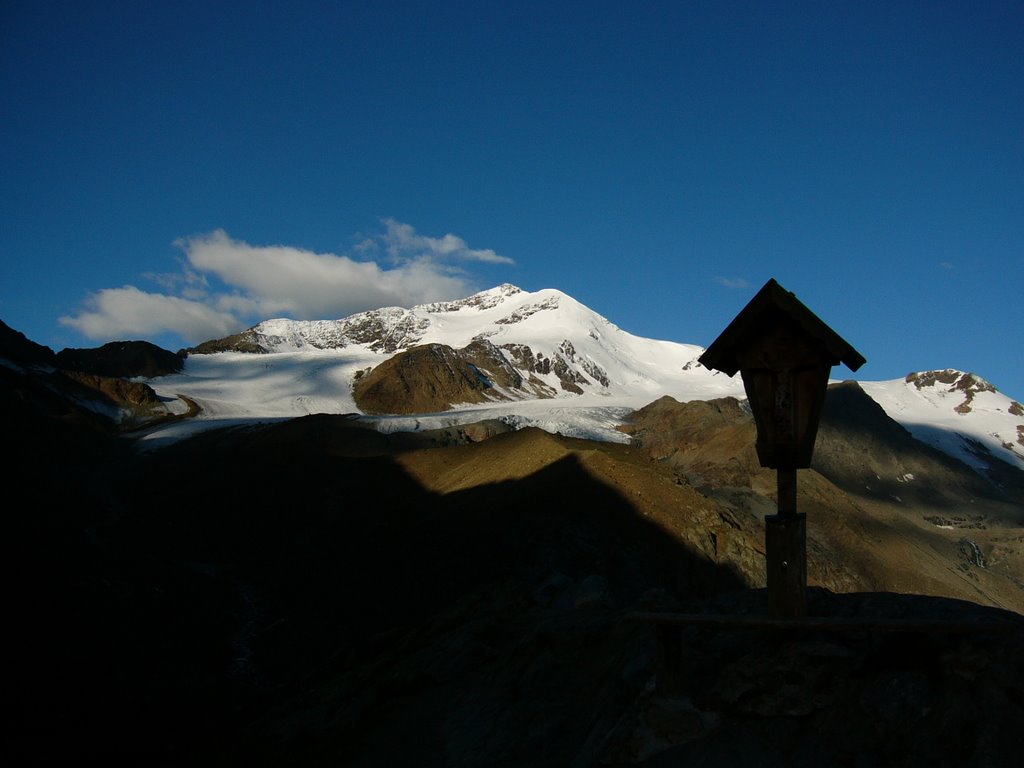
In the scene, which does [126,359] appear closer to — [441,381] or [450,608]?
[441,381]

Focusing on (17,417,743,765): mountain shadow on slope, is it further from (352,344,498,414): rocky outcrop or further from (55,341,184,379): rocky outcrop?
(55,341,184,379): rocky outcrop

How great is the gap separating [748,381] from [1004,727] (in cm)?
309

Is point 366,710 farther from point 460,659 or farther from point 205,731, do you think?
point 205,731

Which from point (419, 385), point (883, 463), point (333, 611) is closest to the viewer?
point (333, 611)

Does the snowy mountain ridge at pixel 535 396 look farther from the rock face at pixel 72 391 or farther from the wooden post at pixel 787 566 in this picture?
the wooden post at pixel 787 566

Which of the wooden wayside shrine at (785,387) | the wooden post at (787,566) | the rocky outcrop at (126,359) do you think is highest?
the rocky outcrop at (126,359)

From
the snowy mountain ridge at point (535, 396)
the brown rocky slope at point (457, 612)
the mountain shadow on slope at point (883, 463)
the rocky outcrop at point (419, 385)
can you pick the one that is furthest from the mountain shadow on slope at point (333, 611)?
the rocky outcrop at point (419, 385)

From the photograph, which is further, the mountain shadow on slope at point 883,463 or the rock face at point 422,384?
the rock face at point 422,384

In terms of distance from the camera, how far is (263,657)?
2523 cm

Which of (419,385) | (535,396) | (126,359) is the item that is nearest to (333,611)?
(419,385)

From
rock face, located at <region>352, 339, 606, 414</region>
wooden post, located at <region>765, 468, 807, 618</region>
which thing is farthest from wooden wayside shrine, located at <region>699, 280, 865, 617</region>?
rock face, located at <region>352, 339, 606, 414</region>

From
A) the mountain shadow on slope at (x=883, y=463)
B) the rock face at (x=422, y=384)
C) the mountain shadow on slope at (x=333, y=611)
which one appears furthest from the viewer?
the rock face at (x=422, y=384)

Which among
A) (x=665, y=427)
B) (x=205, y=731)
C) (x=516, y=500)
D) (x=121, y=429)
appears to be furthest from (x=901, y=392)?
(x=205, y=731)

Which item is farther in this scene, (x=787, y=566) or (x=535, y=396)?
(x=535, y=396)
